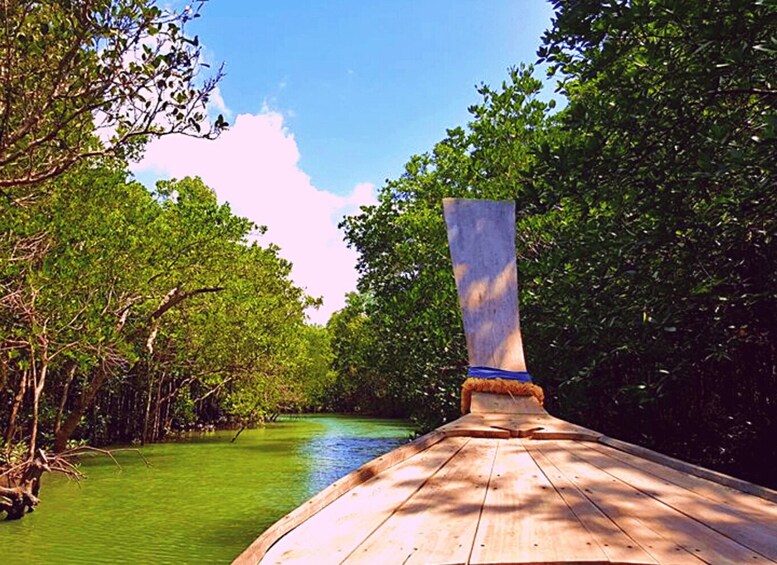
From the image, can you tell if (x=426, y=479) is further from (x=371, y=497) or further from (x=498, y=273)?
(x=498, y=273)

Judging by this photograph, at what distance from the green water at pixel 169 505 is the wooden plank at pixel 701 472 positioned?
5.52m

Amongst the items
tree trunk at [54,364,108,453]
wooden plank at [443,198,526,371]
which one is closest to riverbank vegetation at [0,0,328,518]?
tree trunk at [54,364,108,453]

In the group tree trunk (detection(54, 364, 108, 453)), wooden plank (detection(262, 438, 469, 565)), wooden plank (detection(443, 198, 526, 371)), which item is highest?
wooden plank (detection(443, 198, 526, 371))

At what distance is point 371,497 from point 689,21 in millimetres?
3586

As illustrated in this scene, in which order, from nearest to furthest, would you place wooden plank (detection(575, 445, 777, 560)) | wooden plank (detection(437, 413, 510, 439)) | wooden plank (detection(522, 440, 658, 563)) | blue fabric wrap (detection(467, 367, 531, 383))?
wooden plank (detection(522, 440, 658, 563)), wooden plank (detection(575, 445, 777, 560)), wooden plank (detection(437, 413, 510, 439)), blue fabric wrap (detection(467, 367, 531, 383))

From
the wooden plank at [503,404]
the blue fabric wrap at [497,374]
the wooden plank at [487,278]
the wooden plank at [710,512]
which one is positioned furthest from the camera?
the wooden plank at [487,278]

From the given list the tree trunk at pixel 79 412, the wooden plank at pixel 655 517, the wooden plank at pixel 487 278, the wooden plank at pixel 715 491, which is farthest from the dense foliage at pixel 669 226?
the tree trunk at pixel 79 412

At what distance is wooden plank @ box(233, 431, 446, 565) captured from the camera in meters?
1.18

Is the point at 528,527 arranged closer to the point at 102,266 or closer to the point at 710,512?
the point at 710,512

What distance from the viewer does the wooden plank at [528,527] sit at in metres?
1.15

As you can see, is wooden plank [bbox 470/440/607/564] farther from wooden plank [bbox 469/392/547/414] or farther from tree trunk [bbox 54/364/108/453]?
tree trunk [bbox 54/364/108/453]

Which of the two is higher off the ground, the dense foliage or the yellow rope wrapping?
the dense foliage

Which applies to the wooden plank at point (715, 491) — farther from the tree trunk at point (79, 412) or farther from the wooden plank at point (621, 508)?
the tree trunk at point (79, 412)

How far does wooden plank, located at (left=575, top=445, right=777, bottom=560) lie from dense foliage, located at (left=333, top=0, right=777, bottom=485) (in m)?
1.96
